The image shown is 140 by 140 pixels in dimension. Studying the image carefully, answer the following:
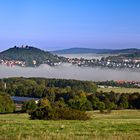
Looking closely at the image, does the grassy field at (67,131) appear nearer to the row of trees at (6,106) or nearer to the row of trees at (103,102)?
the row of trees at (103,102)

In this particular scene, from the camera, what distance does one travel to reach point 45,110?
3784cm

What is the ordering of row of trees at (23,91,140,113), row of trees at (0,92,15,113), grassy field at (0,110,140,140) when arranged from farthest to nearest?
row of trees at (23,91,140,113)
row of trees at (0,92,15,113)
grassy field at (0,110,140,140)

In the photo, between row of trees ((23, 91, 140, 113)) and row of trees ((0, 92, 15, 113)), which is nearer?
row of trees ((0, 92, 15, 113))

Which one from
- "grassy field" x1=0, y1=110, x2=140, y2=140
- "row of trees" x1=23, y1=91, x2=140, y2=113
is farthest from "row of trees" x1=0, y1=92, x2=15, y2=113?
"grassy field" x1=0, y1=110, x2=140, y2=140

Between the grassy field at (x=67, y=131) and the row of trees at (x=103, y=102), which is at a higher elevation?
the grassy field at (x=67, y=131)

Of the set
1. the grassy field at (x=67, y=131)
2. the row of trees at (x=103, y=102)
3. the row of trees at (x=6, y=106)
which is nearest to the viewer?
the grassy field at (x=67, y=131)

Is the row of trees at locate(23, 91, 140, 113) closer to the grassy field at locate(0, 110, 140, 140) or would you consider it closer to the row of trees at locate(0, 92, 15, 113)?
the row of trees at locate(0, 92, 15, 113)

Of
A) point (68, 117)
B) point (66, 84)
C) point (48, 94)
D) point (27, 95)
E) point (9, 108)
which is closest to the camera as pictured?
point (68, 117)

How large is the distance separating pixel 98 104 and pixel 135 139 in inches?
3554

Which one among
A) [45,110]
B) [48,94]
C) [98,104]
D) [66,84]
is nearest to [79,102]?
[98,104]

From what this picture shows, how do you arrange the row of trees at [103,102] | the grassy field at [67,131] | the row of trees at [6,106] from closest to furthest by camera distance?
the grassy field at [67,131] → the row of trees at [6,106] → the row of trees at [103,102]

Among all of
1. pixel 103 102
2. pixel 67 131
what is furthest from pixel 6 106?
pixel 67 131

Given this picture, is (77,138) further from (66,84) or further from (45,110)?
(66,84)

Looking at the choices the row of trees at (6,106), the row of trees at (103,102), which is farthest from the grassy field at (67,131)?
the row of trees at (6,106)
